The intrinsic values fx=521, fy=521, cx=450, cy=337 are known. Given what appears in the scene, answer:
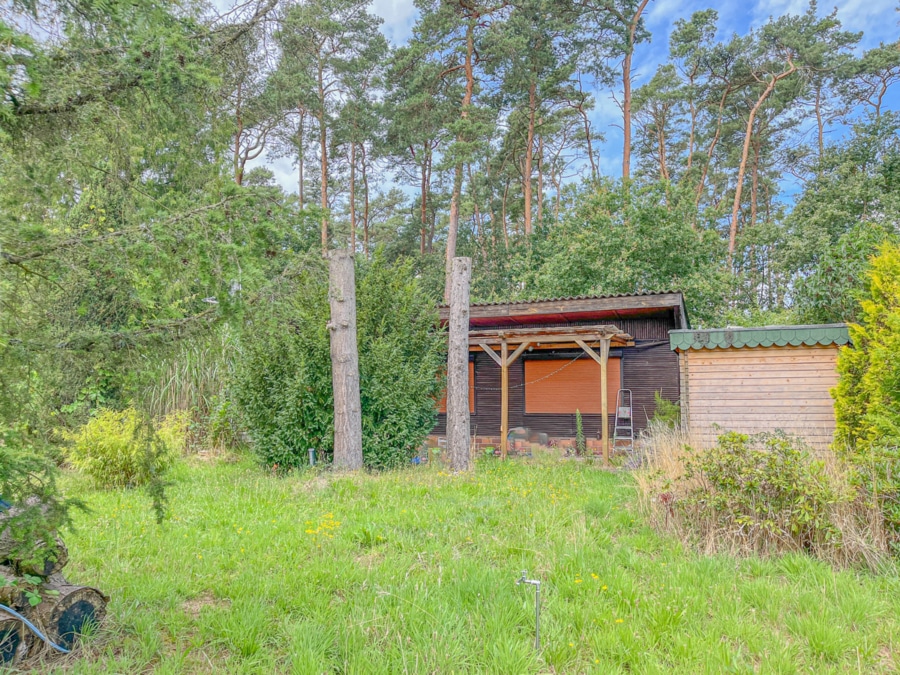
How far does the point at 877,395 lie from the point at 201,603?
6020mm

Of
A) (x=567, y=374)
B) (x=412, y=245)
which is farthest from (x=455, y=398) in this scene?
(x=412, y=245)

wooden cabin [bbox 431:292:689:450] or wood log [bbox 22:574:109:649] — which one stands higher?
wooden cabin [bbox 431:292:689:450]

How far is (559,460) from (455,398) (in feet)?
7.71

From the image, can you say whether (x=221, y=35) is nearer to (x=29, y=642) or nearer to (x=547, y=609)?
(x=29, y=642)

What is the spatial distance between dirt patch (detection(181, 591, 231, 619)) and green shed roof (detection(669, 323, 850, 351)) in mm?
6440

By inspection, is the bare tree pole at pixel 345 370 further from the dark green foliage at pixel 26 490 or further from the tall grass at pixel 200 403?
the dark green foliage at pixel 26 490

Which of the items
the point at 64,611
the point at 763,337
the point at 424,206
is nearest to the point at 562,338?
the point at 763,337

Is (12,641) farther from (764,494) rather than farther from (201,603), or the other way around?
(764,494)

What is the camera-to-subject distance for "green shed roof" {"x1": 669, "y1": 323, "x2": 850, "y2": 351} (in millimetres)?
6750

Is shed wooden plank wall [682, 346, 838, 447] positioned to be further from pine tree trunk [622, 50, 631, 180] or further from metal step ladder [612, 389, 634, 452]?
pine tree trunk [622, 50, 631, 180]

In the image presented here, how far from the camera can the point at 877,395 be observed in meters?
5.02

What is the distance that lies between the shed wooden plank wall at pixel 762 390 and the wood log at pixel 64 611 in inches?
253

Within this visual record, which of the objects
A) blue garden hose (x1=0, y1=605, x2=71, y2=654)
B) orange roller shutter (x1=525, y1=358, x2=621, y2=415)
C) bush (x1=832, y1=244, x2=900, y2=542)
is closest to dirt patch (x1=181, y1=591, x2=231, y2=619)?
blue garden hose (x1=0, y1=605, x2=71, y2=654)

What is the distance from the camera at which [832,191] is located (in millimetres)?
17094
